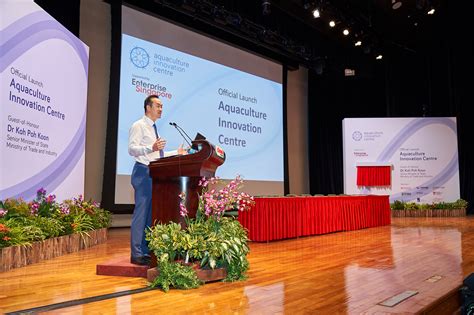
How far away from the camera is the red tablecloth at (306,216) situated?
6082mm

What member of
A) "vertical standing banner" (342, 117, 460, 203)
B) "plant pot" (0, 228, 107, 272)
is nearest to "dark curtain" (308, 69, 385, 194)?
"vertical standing banner" (342, 117, 460, 203)

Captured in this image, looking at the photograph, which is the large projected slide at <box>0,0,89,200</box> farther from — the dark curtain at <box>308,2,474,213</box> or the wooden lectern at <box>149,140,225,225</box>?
the dark curtain at <box>308,2,474,213</box>

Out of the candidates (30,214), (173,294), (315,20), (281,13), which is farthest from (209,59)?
(173,294)

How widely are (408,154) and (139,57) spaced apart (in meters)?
7.83

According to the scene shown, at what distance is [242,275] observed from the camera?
336 centimetres

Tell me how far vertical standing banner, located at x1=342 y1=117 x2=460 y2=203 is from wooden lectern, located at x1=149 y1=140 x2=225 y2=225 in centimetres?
926

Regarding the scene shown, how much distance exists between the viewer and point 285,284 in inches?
126

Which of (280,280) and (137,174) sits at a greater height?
(137,174)

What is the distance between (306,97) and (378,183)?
3389mm

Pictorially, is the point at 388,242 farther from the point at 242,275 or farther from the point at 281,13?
the point at 281,13

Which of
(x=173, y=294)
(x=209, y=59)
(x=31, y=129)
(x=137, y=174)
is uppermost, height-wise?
(x=209, y=59)

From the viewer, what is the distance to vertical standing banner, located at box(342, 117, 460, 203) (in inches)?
479

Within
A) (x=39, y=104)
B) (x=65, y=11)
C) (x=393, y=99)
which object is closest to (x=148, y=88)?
(x=65, y=11)

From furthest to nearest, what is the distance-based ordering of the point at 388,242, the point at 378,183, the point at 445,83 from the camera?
the point at 445,83
the point at 378,183
the point at 388,242
